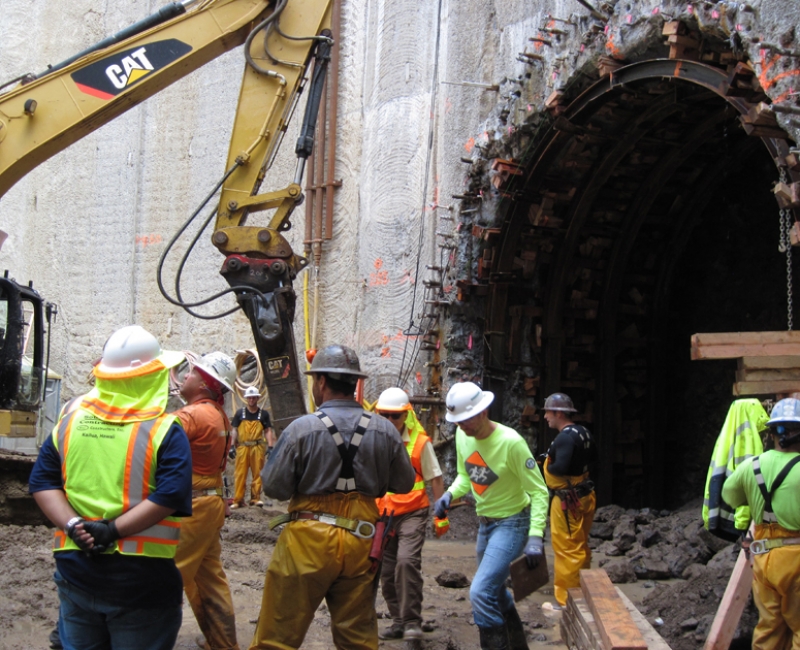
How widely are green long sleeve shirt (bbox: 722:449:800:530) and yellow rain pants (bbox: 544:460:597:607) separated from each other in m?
1.86

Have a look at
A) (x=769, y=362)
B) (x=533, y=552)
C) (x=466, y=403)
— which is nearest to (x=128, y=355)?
(x=466, y=403)

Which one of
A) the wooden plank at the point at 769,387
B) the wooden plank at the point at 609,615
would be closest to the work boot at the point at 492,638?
the wooden plank at the point at 609,615

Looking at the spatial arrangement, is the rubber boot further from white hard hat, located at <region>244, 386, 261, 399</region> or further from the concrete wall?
white hard hat, located at <region>244, 386, 261, 399</region>

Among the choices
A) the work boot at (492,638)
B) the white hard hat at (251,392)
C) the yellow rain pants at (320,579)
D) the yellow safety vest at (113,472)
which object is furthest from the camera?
the white hard hat at (251,392)

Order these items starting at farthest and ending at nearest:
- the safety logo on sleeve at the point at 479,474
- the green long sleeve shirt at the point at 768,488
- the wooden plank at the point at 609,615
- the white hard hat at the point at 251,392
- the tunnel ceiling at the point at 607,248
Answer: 1. the white hard hat at the point at 251,392
2. the tunnel ceiling at the point at 607,248
3. the safety logo on sleeve at the point at 479,474
4. the green long sleeve shirt at the point at 768,488
5. the wooden plank at the point at 609,615

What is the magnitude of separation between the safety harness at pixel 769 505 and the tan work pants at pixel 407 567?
2236 mm

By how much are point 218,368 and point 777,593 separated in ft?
11.3

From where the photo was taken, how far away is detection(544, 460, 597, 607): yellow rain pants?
7.27m

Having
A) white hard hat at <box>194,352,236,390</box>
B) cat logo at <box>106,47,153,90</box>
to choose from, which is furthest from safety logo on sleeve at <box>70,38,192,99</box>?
white hard hat at <box>194,352,236,390</box>

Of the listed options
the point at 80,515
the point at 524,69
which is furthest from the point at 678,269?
the point at 80,515

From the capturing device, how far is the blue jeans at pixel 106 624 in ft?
11.3

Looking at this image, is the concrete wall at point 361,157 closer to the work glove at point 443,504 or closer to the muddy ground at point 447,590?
the muddy ground at point 447,590

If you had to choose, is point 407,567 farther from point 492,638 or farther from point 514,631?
point 492,638

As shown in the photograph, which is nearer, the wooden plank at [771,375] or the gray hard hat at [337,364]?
the gray hard hat at [337,364]
